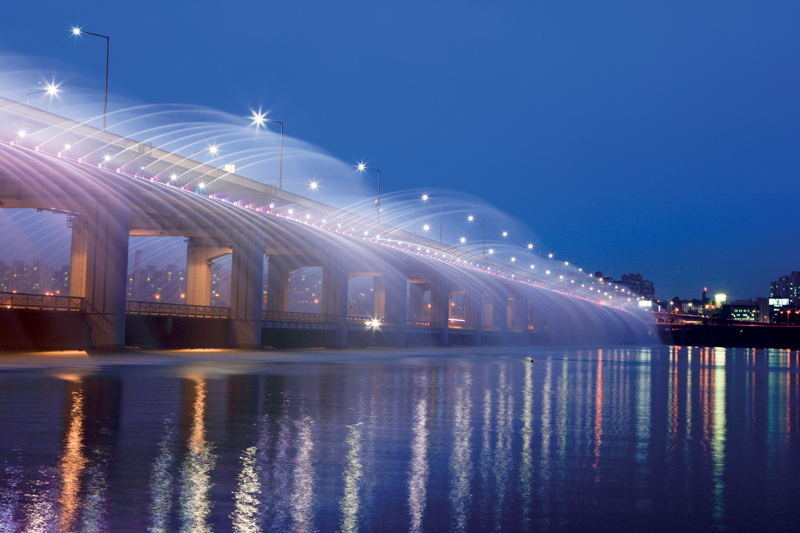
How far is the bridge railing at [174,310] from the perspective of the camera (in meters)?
52.4

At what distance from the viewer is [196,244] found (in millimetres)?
80875

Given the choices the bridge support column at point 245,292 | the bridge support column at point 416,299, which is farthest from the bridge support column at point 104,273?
the bridge support column at point 416,299

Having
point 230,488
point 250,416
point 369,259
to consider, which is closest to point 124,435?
point 250,416

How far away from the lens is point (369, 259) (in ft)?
329

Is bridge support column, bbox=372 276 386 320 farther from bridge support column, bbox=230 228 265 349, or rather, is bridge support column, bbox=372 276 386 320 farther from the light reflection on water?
the light reflection on water

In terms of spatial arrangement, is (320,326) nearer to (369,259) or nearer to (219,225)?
A: (219,225)

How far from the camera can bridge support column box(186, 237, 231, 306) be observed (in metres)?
81.0

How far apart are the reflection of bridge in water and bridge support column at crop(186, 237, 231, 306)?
0.12 m

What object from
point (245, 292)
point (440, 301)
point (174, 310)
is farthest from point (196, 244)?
point (440, 301)

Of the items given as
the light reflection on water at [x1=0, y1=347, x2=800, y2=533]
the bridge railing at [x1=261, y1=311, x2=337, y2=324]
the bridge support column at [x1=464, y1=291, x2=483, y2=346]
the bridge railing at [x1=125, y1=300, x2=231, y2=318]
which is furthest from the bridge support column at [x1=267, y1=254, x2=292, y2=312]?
the light reflection on water at [x1=0, y1=347, x2=800, y2=533]

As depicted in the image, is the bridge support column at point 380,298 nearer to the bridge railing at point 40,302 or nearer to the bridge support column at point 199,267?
the bridge support column at point 199,267

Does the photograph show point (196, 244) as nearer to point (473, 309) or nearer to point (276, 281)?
point (276, 281)

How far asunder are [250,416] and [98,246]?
33.5 m

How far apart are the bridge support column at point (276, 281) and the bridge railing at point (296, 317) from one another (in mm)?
23223
